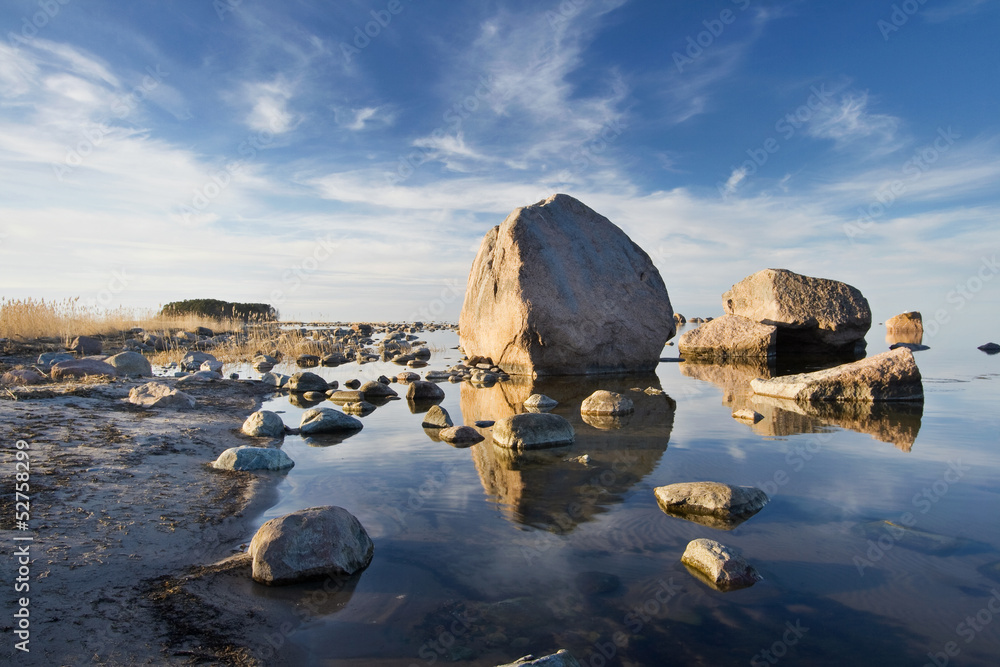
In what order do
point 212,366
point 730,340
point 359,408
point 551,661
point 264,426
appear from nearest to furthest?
point 551,661 < point 264,426 < point 359,408 < point 212,366 < point 730,340

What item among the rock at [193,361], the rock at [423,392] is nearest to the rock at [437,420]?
the rock at [423,392]

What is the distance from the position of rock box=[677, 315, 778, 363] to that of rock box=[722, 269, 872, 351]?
1.69 feet

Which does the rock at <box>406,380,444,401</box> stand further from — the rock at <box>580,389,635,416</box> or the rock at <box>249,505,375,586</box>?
the rock at <box>249,505,375,586</box>

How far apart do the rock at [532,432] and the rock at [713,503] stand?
7.65ft

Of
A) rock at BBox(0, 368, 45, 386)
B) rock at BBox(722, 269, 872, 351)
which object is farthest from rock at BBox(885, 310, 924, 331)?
rock at BBox(0, 368, 45, 386)

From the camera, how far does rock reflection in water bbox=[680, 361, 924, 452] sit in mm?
8023

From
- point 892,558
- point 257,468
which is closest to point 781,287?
point 892,558

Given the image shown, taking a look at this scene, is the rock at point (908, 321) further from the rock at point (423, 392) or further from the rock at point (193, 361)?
the rock at point (193, 361)

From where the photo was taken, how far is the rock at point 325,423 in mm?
8344

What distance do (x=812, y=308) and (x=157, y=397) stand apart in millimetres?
18587

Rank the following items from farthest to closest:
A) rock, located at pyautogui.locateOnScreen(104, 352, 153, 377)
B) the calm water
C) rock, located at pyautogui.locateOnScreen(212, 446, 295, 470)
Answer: rock, located at pyautogui.locateOnScreen(104, 352, 153, 377), rock, located at pyautogui.locateOnScreen(212, 446, 295, 470), the calm water

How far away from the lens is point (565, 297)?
13719 millimetres

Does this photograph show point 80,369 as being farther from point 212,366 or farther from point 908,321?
point 908,321

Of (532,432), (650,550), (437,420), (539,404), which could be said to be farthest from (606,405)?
(650,550)
